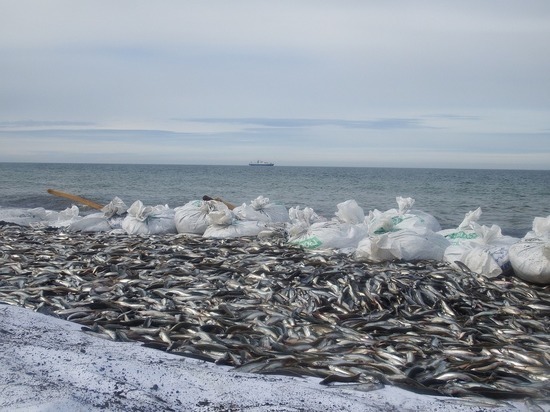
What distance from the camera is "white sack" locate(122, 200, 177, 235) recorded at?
12727 millimetres

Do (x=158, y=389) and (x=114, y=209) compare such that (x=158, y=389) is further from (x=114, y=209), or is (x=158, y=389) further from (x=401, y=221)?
(x=114, y=209)

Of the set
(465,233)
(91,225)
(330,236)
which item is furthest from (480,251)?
(91,225)

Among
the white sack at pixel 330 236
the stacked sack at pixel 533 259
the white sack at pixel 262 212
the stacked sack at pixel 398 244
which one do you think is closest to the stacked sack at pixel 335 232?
the white sack at pixel 330 236

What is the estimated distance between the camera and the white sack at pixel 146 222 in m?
12.7

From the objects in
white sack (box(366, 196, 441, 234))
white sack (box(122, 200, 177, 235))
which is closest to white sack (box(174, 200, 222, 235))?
white sack (box(122, 200, 177, 235))

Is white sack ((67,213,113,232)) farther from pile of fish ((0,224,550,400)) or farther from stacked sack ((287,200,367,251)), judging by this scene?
stacked sack ((287,200,367,251))

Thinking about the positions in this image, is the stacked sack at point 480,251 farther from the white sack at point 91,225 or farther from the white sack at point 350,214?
the white sack at point 91,225

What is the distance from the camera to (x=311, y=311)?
6.56 metres

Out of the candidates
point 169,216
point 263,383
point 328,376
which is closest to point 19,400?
point 263,383

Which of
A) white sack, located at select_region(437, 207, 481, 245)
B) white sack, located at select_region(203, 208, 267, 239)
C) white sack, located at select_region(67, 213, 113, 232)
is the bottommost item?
white sack, located at select_region(67, 213, 113, 232)

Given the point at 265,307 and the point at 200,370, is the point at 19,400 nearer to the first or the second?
the point at 200,370

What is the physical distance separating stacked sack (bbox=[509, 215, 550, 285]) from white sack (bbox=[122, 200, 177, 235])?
6.97 metres

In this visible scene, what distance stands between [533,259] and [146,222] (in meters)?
7.59

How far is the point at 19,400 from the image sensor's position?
3.70 metres
